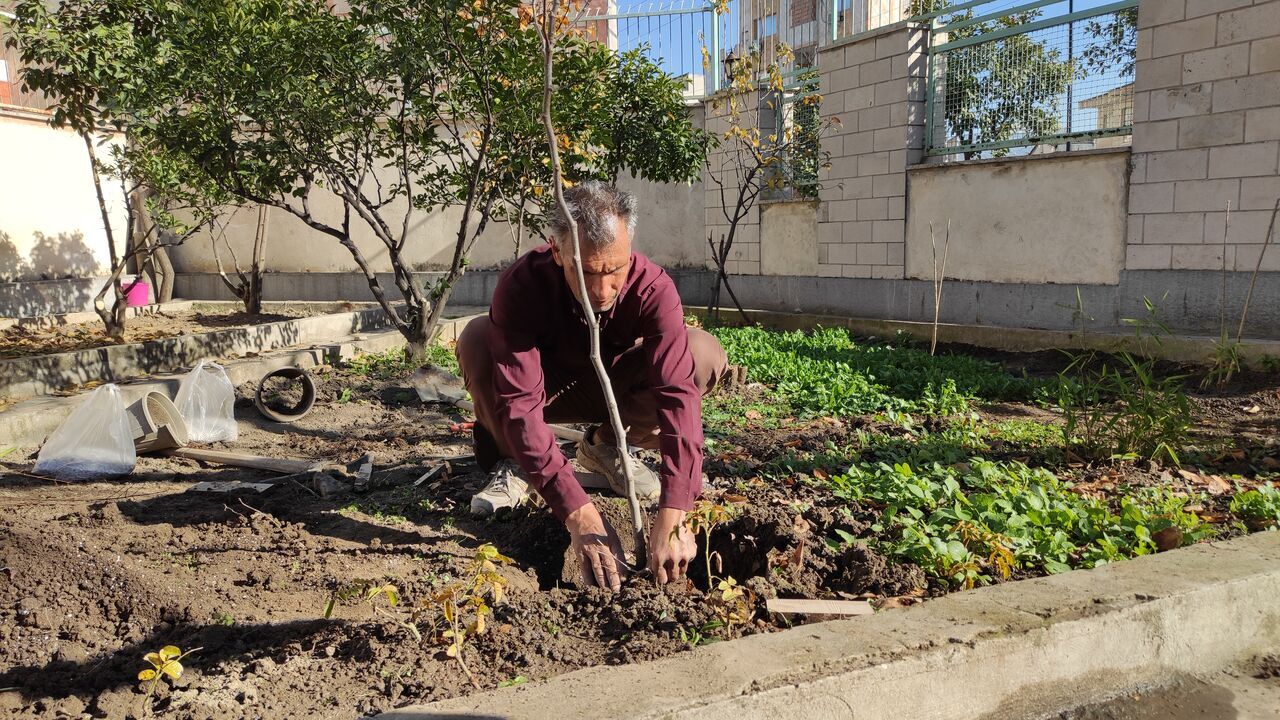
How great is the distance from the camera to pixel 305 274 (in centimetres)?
1415

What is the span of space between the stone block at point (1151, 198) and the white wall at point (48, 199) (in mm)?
11688

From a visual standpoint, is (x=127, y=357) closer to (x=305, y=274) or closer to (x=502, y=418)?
(x=502, y=418)

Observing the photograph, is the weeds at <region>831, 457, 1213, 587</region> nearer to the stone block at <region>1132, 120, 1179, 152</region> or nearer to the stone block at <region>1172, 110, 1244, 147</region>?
the stone block at <region>1172, 110, 1244, 147</region>

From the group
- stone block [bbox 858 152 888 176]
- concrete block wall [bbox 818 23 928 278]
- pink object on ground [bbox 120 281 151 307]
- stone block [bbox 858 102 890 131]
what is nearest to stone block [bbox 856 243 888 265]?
concrete block wall [bbox 818 23 928 278]

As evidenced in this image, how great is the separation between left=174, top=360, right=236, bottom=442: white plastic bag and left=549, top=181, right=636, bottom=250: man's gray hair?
3077mm

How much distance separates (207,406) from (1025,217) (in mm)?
7399

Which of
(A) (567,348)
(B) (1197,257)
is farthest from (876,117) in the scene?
(A) (567,348)

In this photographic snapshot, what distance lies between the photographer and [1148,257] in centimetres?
775

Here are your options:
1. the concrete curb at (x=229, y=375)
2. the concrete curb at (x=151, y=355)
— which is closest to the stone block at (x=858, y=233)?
the concrete curb at (x=229, y=375)

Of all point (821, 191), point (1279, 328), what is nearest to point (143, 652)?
point (1279, 328)

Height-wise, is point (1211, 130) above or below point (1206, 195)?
above

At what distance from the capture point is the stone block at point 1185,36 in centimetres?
720

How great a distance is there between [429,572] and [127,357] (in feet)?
15.4

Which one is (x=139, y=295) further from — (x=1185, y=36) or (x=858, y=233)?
(x=1185, y=36)
